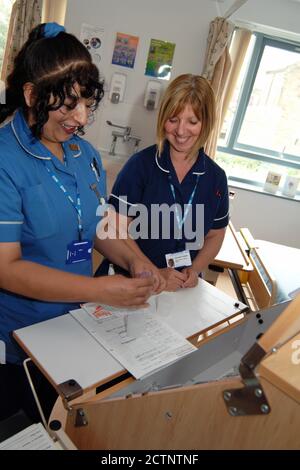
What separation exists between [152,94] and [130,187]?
8.92 ft

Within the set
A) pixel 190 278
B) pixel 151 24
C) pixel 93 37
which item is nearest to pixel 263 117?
pixel 151 24

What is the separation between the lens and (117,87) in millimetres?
4055

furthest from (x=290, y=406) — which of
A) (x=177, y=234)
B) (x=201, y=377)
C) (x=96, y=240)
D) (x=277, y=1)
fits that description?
(x=277, y=1)

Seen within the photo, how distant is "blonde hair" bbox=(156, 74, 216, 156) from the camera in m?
1.59

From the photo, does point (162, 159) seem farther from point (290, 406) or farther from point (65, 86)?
point (290, 406)

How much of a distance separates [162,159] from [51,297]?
935 mm

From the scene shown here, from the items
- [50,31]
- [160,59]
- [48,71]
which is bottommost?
[48,71]

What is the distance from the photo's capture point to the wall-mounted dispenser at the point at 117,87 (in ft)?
13.2

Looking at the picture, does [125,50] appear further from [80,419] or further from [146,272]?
[80,419]

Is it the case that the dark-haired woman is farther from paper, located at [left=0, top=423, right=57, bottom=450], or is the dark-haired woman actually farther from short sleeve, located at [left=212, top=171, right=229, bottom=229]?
short sleeve, located at [left=212, top=171, right=229, bottom=229]

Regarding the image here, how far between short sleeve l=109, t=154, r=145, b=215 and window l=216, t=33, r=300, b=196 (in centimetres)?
303

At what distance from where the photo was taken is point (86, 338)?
1135 millimetres

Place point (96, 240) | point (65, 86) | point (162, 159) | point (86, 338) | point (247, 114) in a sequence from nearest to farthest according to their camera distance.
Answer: point (65, 86) → point (86, 338) → point (96, 240) → point (162, 159) → point (247, 114)

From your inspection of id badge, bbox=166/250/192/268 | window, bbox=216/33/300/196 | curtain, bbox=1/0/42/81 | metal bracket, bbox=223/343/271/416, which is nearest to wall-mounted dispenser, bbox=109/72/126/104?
curtain, bbox=1/0/42/81
